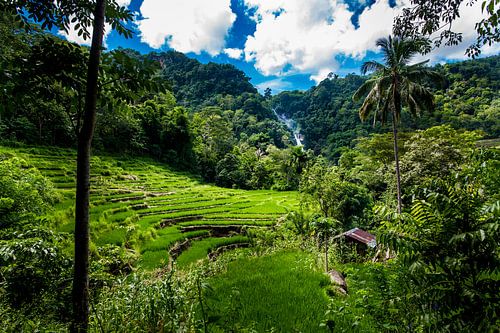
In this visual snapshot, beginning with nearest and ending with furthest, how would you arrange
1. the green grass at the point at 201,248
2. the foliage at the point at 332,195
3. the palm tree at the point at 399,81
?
the green grass at the point at 201,248 < the palm tree at the point at 399,81 < the foliage at the point at 332,195

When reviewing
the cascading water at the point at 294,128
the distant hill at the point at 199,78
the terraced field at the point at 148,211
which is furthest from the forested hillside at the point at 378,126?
the distant hill at the point at 199,78

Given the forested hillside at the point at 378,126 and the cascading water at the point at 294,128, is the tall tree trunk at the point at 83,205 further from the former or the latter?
the cascading water at the point at 294,128

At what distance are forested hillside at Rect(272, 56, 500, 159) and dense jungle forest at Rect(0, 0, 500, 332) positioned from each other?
1.16 meters

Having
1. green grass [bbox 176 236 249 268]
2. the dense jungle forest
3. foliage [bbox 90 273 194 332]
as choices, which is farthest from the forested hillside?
foliage [bbox 90 273 194 332]

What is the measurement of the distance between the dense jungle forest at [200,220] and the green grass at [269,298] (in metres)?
0.04

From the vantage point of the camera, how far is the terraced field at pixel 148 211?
42.0 ft

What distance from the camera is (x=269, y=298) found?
4535mm

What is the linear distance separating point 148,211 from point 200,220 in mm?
4007

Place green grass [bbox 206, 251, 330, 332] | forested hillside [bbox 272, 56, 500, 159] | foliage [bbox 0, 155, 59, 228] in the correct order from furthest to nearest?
forested hillside [bbox 272, 56, 500, 159] < foliage [bbox 0, 155, 59, 228] < green grass [bbox 206, 251, 330, 332]

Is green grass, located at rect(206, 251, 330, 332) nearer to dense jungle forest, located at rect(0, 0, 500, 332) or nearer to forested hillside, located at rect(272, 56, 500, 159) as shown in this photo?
dense jungle forest, located at rect(0, 0, 500, 332)

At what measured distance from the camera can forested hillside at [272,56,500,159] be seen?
43.1 metres

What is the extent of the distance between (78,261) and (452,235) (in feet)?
10.5

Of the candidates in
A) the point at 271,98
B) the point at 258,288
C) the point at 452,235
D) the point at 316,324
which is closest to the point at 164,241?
the point at 258,288

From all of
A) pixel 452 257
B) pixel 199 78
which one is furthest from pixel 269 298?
pixel 199 78
